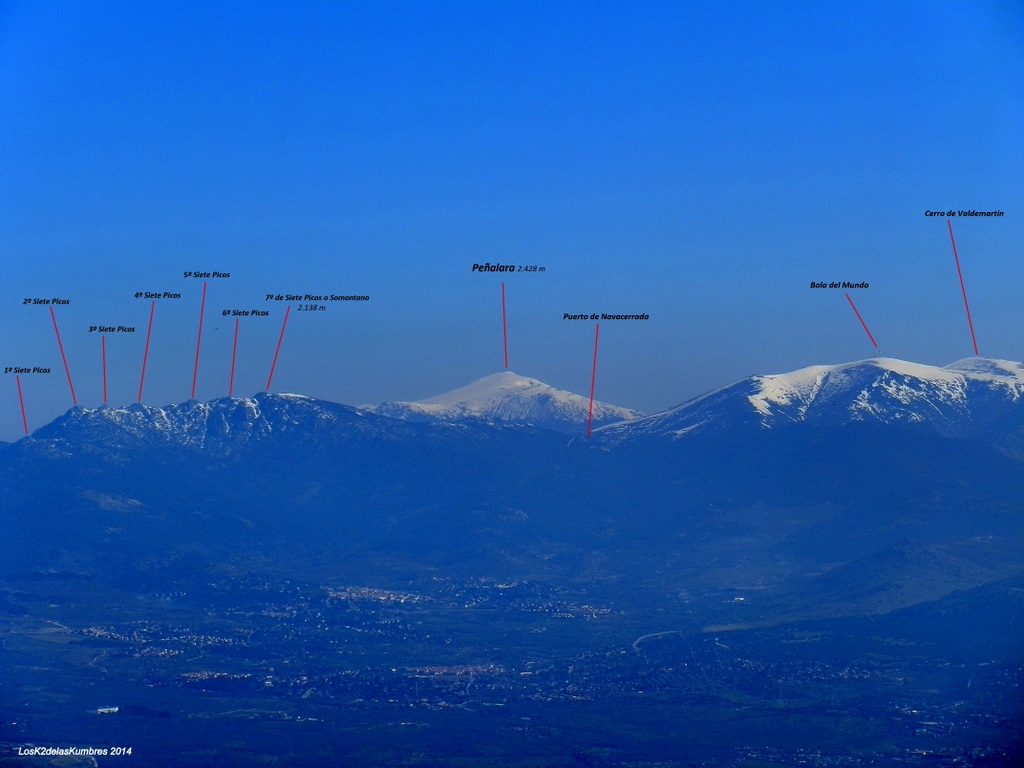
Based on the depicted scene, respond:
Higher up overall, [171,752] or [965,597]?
[965,597]

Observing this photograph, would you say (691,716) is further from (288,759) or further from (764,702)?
(288,759)

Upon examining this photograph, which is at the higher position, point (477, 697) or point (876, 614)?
point (876, 614)

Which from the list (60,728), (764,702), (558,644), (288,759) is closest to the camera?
(288,759)

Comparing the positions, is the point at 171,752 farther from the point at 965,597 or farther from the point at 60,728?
the point at 965,597

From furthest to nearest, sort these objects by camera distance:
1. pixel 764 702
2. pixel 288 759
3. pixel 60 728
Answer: pixel 764 702 → pixel 60 728 → pixel 288 759

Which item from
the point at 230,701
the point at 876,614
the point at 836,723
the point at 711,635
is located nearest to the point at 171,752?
the point at 230,701

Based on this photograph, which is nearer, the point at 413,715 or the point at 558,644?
the point at 413,715

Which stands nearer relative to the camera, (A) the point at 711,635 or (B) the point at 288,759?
(B) the point at 288,759

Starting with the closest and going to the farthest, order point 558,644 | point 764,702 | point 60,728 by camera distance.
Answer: point 60,728, point 764,702, point 558,644

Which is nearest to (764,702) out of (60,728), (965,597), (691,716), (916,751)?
(691,716)
